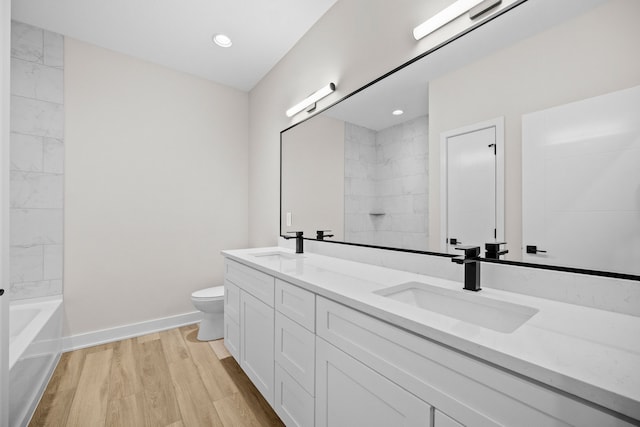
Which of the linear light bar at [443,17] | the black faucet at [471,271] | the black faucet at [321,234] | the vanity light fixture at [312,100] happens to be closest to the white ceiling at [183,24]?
the vanity light fixture at [312,100]

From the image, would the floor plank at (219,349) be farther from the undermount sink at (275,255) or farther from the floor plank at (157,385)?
the undermount sink at (275,255)

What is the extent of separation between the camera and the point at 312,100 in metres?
2.04

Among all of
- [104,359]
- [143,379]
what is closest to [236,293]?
[143,379]

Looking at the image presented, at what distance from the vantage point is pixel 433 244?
1.27 metres

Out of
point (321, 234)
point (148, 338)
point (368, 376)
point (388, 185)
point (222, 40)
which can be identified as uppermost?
point (222, 40)

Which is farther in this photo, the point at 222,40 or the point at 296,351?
the point at 222,40

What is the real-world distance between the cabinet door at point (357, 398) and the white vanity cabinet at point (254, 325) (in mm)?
440

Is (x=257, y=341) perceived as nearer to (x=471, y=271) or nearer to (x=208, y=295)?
(x=208, y=295)

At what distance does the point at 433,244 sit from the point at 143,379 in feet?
6.63

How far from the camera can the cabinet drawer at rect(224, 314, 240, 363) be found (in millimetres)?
1858

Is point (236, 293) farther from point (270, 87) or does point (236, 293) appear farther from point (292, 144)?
point (270, 87)

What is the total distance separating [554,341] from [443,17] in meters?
1.28

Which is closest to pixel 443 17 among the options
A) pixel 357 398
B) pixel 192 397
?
pixel 357 398

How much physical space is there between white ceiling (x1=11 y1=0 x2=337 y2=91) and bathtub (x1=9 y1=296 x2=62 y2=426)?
2.10m
